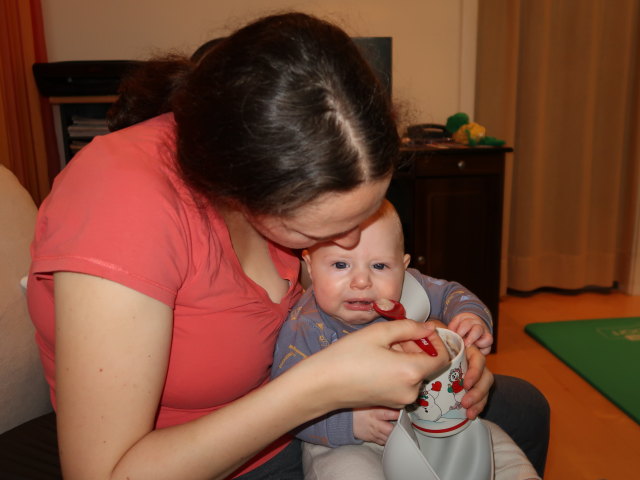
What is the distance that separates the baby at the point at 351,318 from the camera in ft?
3.12

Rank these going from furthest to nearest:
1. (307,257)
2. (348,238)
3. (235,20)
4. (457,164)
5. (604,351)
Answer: (235,20)
(604,351)
(457,164)
(307,257)
(348,238)

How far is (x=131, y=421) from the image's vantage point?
704mm

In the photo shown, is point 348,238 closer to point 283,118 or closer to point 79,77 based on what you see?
point 283,118

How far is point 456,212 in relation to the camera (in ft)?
8.19

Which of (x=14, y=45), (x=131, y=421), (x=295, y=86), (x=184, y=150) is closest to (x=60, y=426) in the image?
(x=131, y=421)

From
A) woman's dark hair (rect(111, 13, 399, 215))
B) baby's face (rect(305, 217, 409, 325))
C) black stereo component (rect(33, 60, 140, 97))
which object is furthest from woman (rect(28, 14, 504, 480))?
black stereo component (rect(33, 60, 140, 97))

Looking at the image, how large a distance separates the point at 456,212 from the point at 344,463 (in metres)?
1.75

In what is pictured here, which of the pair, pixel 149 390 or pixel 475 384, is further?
pixel 475 384

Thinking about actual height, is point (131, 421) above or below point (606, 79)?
below

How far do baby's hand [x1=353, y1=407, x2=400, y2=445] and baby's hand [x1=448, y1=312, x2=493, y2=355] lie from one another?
8.6 inches

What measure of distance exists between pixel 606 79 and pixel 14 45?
3096 millimetres

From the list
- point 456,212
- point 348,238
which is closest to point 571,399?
point 456,212

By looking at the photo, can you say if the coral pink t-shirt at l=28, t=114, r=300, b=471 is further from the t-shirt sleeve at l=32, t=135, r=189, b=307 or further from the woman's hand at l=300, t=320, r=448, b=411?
the woman's hand at l=300, t=320, r=448, b=411

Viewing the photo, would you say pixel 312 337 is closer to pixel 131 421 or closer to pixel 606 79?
pixel 131 421
